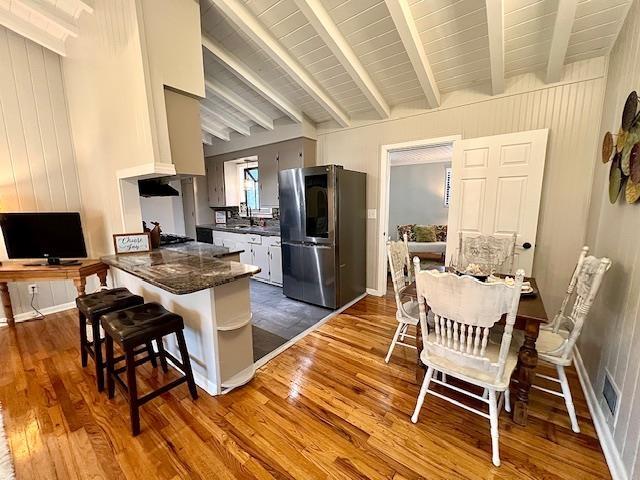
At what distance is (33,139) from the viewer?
116 inches

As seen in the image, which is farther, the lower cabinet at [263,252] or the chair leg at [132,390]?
the lower cabinet at [263,252]

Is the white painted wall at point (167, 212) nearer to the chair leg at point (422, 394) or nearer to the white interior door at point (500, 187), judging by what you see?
the white interior door at point (500, 187)

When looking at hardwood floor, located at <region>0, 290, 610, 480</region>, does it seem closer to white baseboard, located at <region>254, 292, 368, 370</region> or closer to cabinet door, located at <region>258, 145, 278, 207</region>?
white baseboard, located at <region>254, 292, 368, 370</region>

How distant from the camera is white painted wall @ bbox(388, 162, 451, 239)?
6492 mm

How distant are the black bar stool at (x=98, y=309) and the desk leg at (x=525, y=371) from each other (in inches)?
98.2

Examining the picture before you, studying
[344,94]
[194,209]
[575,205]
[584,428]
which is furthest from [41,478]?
[194,209]

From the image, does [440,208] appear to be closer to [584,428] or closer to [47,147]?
[584,428]

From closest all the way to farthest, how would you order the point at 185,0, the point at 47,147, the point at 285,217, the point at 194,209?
the point at 185,0 → the point at 47,147 → the point at 285,217 → the point at 194,209

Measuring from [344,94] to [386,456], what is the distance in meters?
3.36

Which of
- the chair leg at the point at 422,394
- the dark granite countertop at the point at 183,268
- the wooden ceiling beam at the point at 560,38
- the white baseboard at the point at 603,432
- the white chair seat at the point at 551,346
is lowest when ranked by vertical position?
the white baseboard at the point at 603,432

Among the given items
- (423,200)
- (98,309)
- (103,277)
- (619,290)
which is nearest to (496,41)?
(619,290)

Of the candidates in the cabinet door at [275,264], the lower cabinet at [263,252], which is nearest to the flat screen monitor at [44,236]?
the lower cabinet at [263,252]

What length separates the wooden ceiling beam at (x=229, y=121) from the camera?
412cm

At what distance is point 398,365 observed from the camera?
7.10 feet
